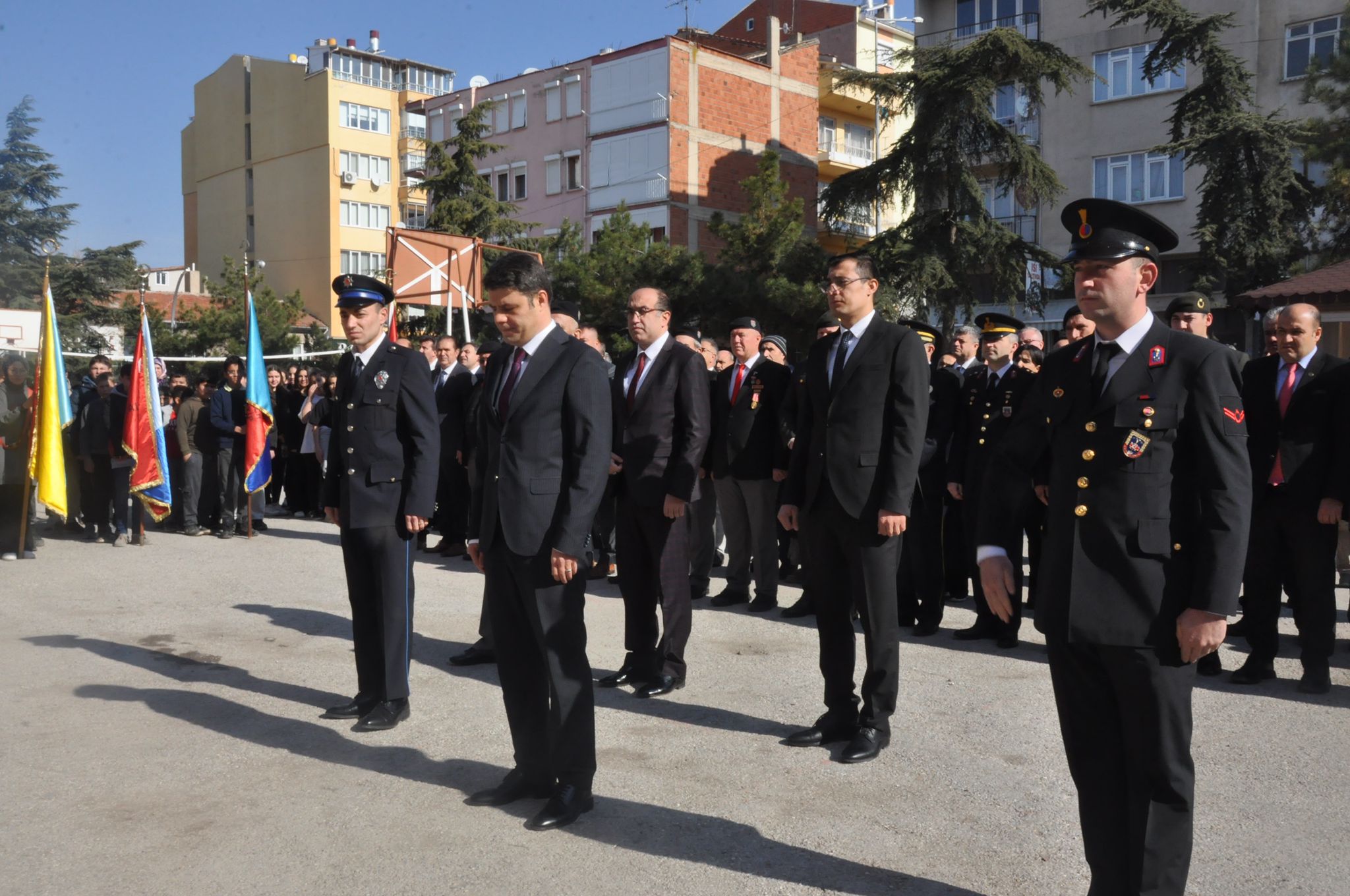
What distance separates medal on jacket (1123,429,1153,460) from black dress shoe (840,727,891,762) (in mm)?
2436

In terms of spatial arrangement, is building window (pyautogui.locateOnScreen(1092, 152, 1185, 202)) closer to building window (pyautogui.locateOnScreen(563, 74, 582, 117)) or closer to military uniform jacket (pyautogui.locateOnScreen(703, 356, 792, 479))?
building window (pyautogui.locateOnScreen(563, 74, 582, 117))

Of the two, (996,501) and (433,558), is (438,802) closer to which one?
(996,501)

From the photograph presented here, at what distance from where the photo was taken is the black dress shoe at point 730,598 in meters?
9.38

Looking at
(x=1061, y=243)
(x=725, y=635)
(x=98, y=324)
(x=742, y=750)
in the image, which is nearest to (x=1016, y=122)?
(x=1061, y=243)

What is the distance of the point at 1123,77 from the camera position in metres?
35.7

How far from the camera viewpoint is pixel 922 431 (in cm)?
552

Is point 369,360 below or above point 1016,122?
below

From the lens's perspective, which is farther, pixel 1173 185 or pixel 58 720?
pixel 1173 185

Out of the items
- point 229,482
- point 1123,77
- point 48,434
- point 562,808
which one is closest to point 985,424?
point 562,808

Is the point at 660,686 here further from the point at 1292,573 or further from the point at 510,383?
the point at 1292,573

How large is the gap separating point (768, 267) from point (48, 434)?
83.8 feet

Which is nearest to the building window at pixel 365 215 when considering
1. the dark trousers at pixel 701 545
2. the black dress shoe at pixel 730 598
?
the dark trousers at pixel 701 545

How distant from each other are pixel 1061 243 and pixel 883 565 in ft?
113

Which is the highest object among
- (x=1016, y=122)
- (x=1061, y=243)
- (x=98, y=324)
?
(x=1016, y=122)
